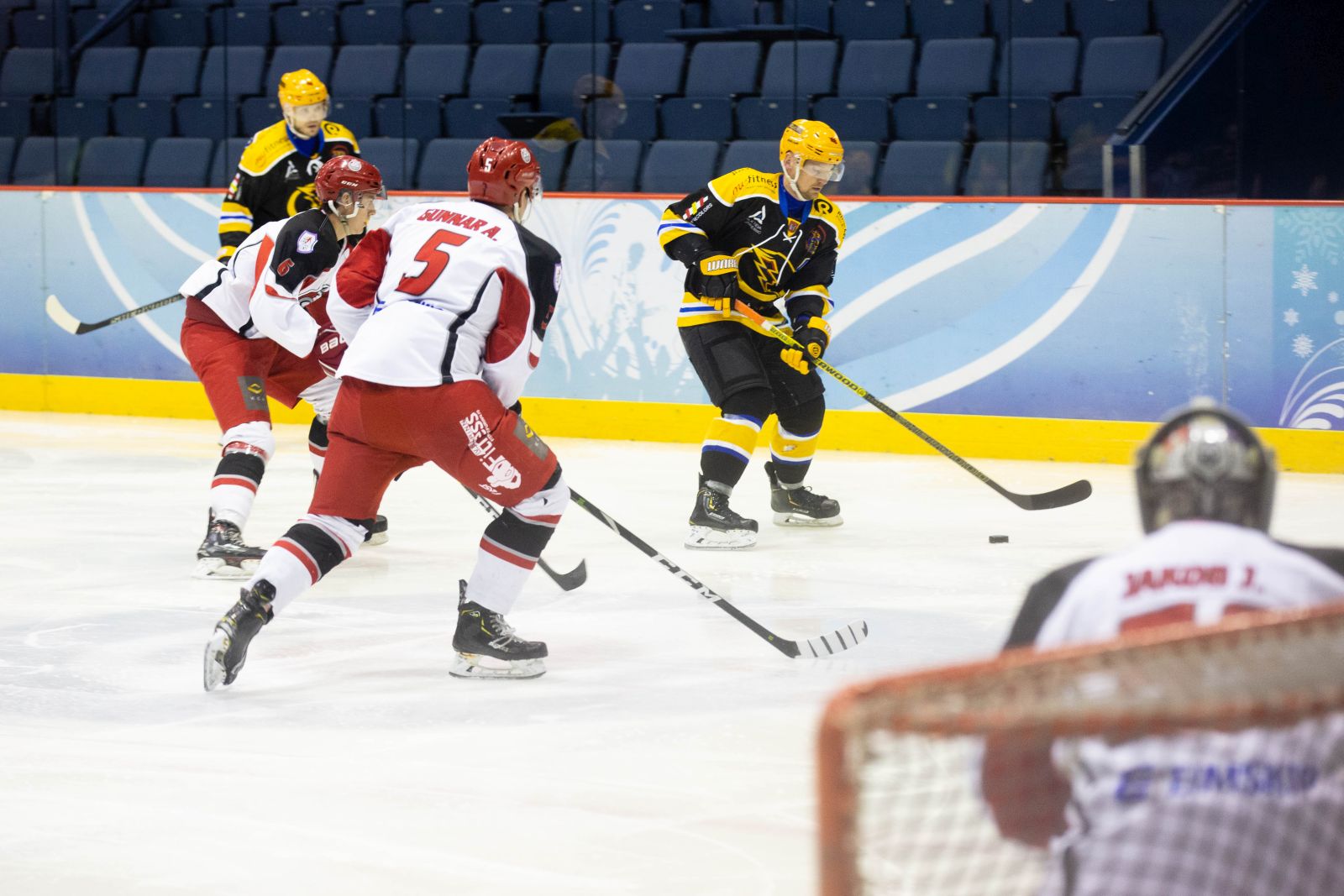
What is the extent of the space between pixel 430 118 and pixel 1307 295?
4026 millimetres

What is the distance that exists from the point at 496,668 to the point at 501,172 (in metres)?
0.93

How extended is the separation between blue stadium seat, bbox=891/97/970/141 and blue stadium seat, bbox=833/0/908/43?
37cm

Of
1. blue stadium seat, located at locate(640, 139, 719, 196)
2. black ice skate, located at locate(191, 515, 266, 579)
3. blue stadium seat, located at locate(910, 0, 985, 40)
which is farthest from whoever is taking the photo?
blue stadium seat, located at locate(640, 139, 719, 196)

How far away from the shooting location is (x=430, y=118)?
27.7 feet

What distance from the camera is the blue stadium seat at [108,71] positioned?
30.5ft

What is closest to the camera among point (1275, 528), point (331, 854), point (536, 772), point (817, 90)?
point (331, 854)

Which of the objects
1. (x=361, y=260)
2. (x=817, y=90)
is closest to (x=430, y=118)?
(x=817, y=90)

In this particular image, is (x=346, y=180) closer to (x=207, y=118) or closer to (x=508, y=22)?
(x=508, y=22)

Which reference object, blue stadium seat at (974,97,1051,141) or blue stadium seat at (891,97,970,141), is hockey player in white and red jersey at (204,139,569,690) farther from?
blue stadium seat at (891,97,970,141)

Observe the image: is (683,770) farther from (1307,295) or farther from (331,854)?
(1307,295)

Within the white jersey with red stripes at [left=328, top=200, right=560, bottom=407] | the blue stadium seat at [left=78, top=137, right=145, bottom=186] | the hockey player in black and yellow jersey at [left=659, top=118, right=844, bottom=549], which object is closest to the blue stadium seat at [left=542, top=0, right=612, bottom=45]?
the blue stadium seat at [left=78, top=137, right=145, bottom=186]

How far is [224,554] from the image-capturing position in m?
4.54

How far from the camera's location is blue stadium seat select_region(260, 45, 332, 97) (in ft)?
29.3

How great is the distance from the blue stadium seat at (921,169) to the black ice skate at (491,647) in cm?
407
